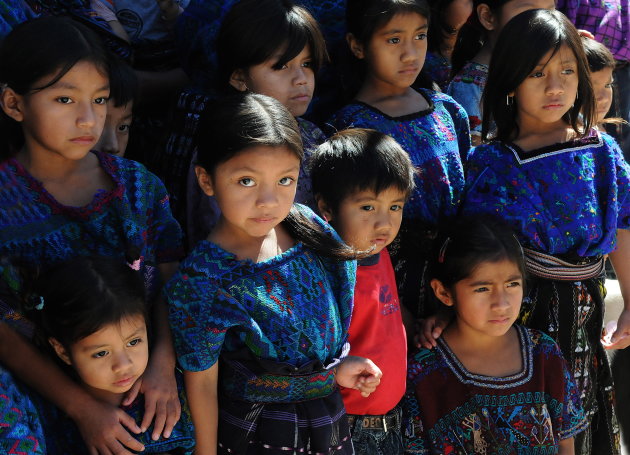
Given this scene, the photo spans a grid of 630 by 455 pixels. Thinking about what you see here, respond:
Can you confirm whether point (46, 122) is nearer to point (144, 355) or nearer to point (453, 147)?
point (144, 355)

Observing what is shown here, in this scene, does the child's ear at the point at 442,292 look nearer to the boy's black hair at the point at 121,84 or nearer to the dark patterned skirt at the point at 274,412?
the dark patterned skirt at the point at 274,412

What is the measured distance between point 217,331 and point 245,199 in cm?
38

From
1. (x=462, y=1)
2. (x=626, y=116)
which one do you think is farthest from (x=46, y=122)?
(x=626, y=116)

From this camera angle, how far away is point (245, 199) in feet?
7.49

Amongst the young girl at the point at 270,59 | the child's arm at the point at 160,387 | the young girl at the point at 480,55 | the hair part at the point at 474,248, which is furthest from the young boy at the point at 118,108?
the young girl at the point at 480,55

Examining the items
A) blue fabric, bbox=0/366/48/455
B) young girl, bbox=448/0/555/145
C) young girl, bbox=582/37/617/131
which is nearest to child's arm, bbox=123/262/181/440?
blue fabric, bbox=0/366/48/455

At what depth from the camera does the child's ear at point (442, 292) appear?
2984mm

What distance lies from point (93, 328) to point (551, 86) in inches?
74.3

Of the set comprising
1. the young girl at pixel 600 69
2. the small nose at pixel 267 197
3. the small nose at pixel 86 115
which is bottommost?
the small nose at pixel 267 197

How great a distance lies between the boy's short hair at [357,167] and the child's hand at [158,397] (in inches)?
32.0

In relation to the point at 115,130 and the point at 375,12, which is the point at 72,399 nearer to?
the point at 115,130

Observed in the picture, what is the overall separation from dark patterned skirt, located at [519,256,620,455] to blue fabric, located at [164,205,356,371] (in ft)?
3.29

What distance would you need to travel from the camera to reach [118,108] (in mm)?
2896

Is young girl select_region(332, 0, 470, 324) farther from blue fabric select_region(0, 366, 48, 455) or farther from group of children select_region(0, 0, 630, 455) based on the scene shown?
blue fabric select_region(0, 366, 48, 455)
